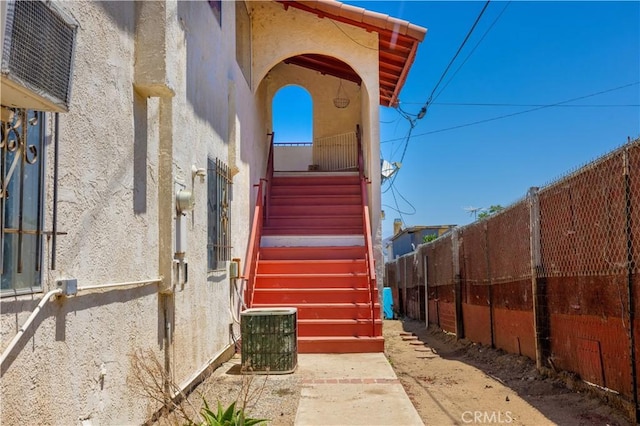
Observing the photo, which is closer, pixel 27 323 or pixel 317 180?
pixel 27 323

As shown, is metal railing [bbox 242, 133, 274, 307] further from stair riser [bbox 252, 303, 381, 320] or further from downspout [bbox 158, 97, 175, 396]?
downspout [bbox 158, 97, 175, 396]

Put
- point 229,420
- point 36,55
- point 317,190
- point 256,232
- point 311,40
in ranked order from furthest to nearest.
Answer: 1. point 317,190
2. point 311,40
3. point 256,232
4. point 229,420
5. point 36,55

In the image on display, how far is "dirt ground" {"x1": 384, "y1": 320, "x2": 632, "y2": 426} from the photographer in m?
4.61

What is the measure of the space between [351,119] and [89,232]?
1232 cm

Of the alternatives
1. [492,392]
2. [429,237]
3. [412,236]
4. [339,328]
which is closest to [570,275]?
[492,392]

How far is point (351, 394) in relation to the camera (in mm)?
5586

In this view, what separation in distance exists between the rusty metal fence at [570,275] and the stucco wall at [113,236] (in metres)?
3.66

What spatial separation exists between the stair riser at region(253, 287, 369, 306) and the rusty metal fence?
74.5 inches

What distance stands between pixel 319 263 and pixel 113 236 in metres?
6.25

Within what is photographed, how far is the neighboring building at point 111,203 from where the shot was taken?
257 centimetres

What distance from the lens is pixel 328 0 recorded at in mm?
10422

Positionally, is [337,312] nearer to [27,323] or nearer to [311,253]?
[311,253]

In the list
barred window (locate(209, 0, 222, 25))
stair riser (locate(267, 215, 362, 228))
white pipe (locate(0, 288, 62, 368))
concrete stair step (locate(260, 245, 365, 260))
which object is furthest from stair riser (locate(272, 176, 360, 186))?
white pipe (locate(0, 288, 62, 368))

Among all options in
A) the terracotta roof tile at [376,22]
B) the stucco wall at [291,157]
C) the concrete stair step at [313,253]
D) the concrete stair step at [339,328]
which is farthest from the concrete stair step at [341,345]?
the stucco wall at [291,157]
